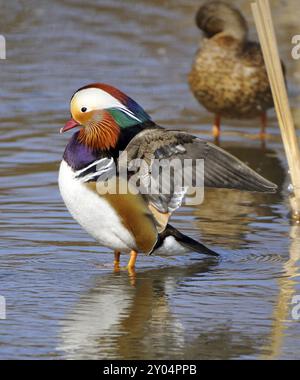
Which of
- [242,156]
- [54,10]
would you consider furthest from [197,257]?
[54,10]

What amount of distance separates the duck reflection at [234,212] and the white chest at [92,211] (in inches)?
39.4

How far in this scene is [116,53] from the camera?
42.9 ft

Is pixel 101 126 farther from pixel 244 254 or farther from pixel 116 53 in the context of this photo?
pixel 116 53

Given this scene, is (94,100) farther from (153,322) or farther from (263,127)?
(263,127)

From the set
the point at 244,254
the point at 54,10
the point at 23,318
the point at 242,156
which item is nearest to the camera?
the point at 23,318

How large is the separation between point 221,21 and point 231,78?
2.32ft

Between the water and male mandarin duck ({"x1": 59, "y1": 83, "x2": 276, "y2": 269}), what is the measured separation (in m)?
0.25

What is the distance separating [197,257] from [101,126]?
3.24 feet

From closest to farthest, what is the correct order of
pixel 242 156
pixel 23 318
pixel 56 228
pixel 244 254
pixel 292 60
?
pixel 23 318 → pixel 244 254 → pixel 56 228 → pixel 242 156 → pixel 292 60

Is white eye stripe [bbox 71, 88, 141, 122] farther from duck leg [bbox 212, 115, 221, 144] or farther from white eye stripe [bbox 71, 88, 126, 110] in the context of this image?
duck leg [bbox 212, 115, 221, 144]

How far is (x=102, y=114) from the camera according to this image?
6465 mm

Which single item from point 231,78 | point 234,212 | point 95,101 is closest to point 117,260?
point 95,101

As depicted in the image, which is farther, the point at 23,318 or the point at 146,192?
the point at 146,192
